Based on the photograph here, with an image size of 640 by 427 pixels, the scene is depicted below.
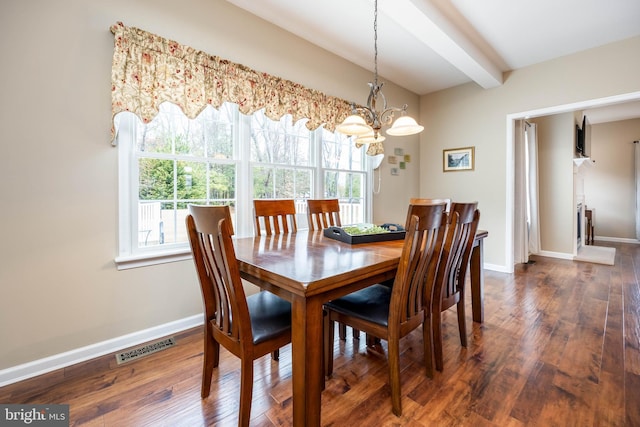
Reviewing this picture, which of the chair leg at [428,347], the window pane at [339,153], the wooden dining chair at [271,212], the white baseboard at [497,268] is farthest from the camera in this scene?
the white baseboard at [497,268]

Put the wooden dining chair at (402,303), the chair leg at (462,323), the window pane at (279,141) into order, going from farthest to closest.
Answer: the window pane at (279,141), the chair leg at (462,323), the wooden dining chair at (402,303)

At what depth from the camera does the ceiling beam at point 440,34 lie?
2.36 meters

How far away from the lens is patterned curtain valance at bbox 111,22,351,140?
1.89 metres

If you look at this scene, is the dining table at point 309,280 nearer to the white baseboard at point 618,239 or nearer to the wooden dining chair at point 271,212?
the wooden dining chair at point 271,212

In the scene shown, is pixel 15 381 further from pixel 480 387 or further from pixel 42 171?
pixel 480 387

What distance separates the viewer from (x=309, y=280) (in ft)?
3.46

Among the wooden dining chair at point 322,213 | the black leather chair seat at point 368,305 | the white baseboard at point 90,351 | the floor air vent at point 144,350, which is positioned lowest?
the floor air vent at point 144,350

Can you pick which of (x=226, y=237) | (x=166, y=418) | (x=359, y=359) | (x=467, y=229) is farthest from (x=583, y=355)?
(x=166, y=418)

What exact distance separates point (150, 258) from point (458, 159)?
4.32 meters

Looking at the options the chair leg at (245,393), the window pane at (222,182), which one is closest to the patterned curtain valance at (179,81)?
the window pane at (222,182)

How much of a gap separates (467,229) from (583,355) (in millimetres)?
1174

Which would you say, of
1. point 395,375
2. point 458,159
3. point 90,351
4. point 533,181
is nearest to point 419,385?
point 395,375

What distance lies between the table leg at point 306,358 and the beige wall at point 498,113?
3.90 meters

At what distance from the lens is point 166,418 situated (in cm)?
136
